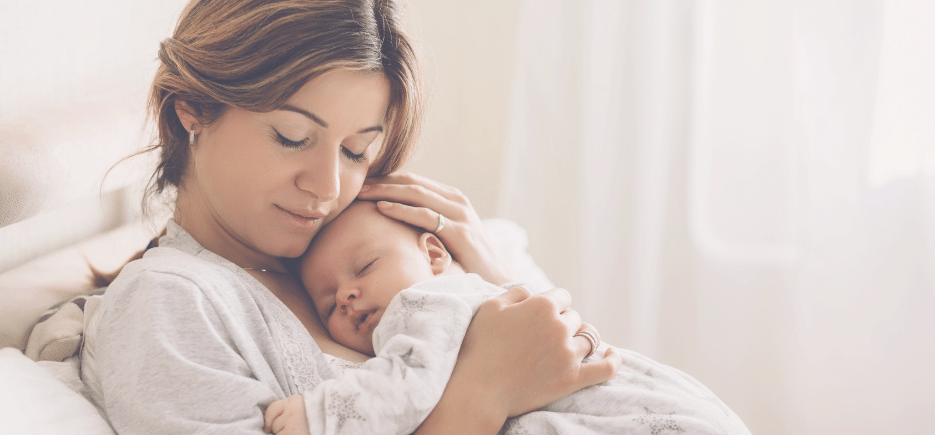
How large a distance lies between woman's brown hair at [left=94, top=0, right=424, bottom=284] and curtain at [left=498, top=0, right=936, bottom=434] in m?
1.37

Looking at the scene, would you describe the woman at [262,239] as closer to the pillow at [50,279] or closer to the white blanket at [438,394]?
the white blanket at [438,394]

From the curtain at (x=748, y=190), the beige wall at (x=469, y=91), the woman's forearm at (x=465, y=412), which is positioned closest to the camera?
the woman's forearm at (x=465, y=412)

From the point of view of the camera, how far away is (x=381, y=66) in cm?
113

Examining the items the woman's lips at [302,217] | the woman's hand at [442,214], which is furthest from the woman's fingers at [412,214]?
the woman's lips at [302,217]

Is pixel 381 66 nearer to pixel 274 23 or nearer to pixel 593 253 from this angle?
pixel 274 23

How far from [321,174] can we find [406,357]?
1.09 ft

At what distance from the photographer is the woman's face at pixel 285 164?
106 centimetres

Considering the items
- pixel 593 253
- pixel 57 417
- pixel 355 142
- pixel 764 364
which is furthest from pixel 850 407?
pixel 57 417

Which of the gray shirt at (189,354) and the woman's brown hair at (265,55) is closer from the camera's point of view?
the gray shirt at (189,354)

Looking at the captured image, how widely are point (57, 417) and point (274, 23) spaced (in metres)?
0.60

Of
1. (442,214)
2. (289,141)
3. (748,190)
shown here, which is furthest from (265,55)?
(748,190)

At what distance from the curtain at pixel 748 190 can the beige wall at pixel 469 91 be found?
24 centimetres

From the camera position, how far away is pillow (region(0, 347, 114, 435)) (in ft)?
2.74

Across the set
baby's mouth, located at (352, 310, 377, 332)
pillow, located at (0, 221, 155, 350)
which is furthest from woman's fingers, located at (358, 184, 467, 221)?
pillow, located at (0, 221, 155, 350)
